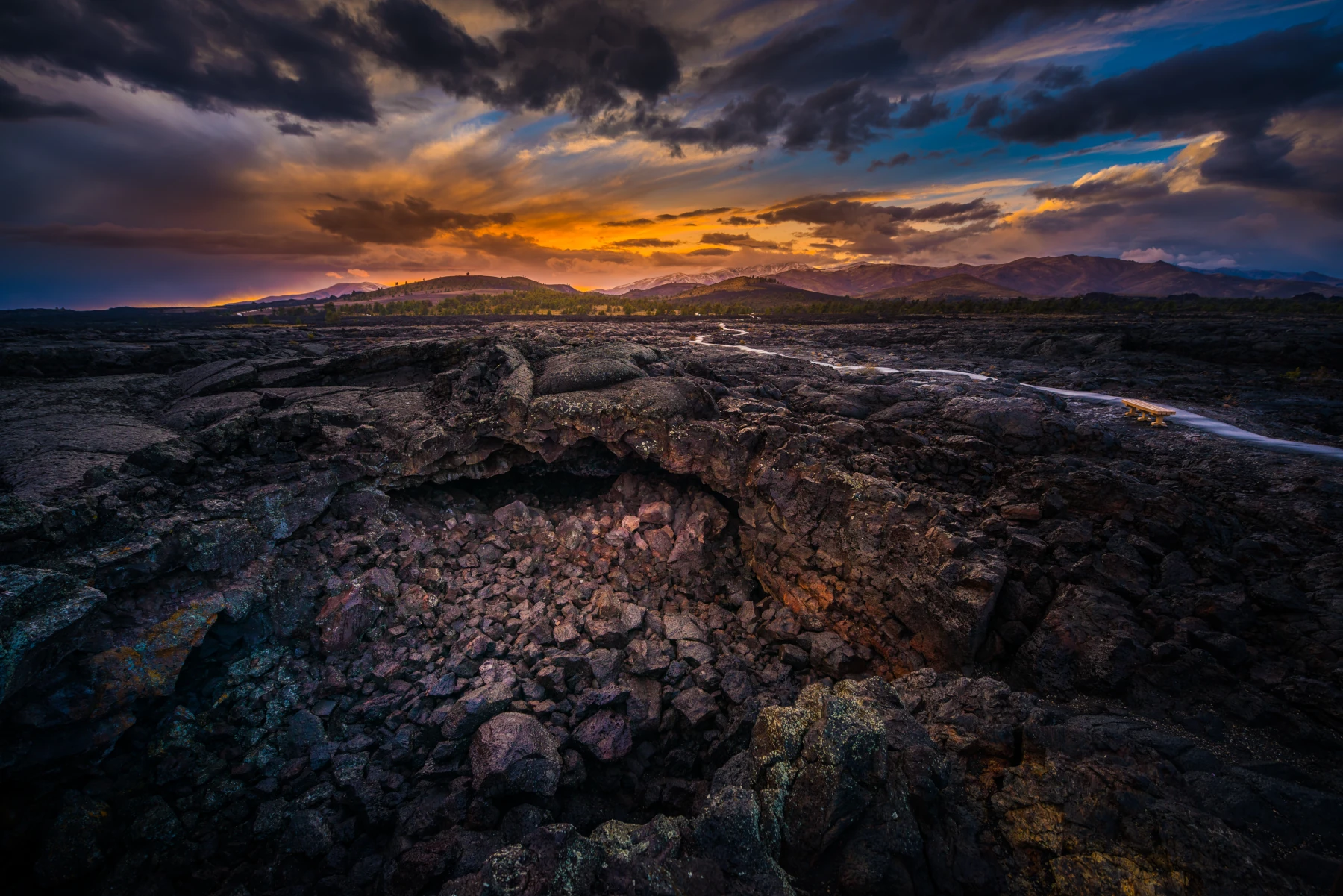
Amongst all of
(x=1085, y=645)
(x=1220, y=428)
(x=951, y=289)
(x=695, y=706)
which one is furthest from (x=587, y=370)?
(x=951, y=289)

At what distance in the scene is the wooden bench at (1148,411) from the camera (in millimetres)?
9258

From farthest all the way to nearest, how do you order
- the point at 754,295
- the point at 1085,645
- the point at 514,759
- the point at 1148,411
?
the point at 754,295 < the point at 1148,411 < the point at 514,759 < the point at 1085,645

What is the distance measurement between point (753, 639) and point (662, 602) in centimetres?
171

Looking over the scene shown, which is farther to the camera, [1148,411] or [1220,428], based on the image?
[1148,411]

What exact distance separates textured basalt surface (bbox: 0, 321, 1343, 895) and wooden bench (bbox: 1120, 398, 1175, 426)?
3.76 feet

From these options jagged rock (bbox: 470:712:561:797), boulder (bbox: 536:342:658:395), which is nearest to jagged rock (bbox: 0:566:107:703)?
jagged rock (bbox: 470:712:561:797)

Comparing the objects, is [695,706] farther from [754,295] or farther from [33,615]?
[754,295]

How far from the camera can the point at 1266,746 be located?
3537 millimetres

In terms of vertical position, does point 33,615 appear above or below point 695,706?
above

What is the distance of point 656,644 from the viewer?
22.1 ft

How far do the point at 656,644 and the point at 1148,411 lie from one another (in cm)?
1201

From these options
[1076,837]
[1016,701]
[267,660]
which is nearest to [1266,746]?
[1016,701]

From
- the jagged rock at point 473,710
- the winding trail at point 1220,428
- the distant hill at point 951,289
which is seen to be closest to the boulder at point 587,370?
the jagged rock at point 473,710

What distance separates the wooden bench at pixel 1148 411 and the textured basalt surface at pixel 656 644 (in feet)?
3.76
